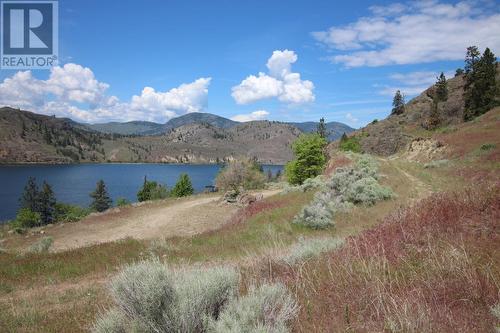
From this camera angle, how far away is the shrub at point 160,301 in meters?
4.14

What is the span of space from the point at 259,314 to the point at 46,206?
104 meters

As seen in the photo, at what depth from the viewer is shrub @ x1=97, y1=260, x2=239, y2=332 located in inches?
163

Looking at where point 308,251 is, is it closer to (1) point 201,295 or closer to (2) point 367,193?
(1) point 201,295

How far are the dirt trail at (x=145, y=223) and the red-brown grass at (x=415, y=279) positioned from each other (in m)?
18.0

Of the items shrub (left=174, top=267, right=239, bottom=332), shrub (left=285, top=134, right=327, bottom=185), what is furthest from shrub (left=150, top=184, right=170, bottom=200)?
shrub (left=174, top=267, right=239, bottom=332)

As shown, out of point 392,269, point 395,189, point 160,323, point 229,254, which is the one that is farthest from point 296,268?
point 395,189

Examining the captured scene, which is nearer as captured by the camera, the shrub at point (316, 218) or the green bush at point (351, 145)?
the shrub at point (316, 218)

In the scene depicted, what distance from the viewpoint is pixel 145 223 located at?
28.4 m

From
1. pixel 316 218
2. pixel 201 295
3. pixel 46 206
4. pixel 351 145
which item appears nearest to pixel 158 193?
pixel 46 206

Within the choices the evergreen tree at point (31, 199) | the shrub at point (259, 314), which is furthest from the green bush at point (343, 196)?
the evergreen tree at point (31, 199)

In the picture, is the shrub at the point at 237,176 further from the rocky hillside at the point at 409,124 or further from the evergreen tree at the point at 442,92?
the evergreen tree at the point at 442,92

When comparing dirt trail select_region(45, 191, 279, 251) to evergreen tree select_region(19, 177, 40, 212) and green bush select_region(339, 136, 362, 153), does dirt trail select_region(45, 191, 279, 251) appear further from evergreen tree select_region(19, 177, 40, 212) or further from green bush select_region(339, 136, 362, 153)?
evergreen tree select_region(19, 177, 40, 212)

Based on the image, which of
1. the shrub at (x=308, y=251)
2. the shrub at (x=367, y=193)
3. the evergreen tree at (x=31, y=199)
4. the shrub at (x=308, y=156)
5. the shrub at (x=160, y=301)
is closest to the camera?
the shrub at (x=160, y=301)

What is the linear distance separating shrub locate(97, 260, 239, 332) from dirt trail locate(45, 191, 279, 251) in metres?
18.5
